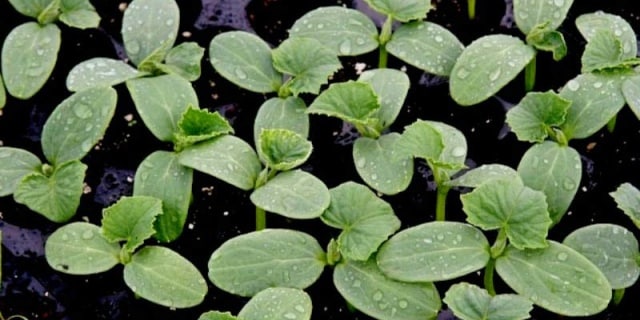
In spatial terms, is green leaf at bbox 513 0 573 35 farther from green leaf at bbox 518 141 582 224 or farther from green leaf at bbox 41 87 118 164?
green leaf at bbox 41 87 118 164

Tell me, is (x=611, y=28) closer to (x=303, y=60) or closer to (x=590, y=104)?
(x=590, y=104)

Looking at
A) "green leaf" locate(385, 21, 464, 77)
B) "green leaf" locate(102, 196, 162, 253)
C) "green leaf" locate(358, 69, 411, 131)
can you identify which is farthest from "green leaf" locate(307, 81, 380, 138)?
"green leaf" locate(102, 196, 162, 253)

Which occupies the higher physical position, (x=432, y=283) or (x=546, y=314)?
(x=432, y=283)

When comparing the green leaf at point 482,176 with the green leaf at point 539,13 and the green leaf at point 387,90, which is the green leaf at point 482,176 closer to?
the green leaf at point 387,90

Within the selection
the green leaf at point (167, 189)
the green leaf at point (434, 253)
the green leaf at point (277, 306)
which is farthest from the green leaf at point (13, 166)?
the green leaf at point (434, 253)

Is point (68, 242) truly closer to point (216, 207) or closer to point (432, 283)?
point (216, 207)

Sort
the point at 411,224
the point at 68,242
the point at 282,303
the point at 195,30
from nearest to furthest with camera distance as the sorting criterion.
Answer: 1. the point at 282,303
2. the point at 68,242
3. the point at 411,224
4. the point at 195,30

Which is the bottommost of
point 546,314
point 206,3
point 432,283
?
point 546,314

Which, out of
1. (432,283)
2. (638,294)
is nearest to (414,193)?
(432,283)
